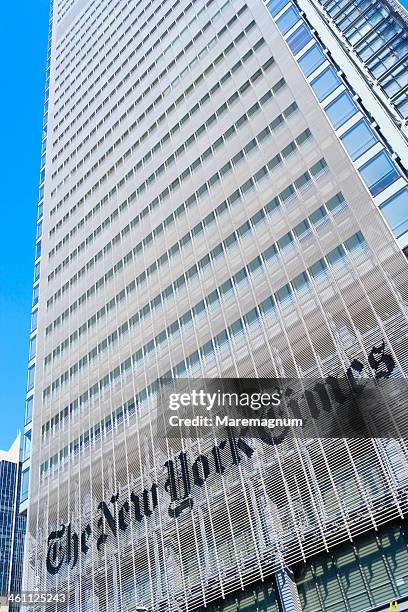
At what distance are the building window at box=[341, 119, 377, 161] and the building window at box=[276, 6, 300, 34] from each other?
13.6m

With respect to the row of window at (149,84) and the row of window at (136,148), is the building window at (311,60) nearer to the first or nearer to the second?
the row of window at (136,148)

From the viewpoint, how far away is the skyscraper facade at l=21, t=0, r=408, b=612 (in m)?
24.4

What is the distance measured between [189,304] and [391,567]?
19220 mm

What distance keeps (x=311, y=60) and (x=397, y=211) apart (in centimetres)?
1529

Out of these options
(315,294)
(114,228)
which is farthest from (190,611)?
(114,228)

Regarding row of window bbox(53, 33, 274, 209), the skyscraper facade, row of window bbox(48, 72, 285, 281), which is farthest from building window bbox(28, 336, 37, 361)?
row of window bbox(53, 33, 274, 209)

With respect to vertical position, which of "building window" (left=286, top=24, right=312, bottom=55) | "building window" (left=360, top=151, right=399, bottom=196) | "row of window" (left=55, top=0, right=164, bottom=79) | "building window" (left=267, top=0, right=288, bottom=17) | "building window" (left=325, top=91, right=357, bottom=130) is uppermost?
"row of window" (left=55, top=0, right=164, bottom=79)

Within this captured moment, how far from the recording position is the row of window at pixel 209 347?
1156 inches

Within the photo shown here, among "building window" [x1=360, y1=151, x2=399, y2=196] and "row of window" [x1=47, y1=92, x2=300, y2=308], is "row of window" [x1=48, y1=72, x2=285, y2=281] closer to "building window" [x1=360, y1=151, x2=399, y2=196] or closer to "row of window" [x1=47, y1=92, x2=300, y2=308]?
"row of window" [x1=47, y1=92, x2=300, y2=308]

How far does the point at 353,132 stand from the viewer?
32.2 meters

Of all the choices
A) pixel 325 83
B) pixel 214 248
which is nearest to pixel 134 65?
pixel 325 83

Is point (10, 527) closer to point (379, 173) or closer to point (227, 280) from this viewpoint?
point (227, 280)

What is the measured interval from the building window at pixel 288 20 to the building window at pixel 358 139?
535 inches

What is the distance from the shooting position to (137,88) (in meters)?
57.3
